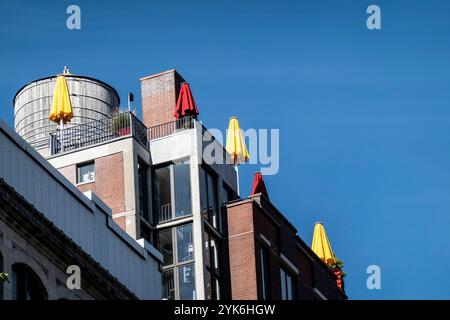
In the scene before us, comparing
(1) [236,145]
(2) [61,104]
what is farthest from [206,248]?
(2) [61,104]

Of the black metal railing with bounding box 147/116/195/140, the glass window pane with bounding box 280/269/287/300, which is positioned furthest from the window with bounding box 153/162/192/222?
the glass window pane with bounding box 280/269/287/300

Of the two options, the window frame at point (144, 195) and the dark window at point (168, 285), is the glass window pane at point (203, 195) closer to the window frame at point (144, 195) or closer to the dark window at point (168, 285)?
the window frame at point (144, 195)

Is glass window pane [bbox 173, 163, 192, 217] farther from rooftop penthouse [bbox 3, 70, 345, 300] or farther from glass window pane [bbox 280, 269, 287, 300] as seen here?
glass window pane [bbox 280, 269, 287, 300]

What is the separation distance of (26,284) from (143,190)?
2224cm

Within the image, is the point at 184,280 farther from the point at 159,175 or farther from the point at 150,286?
the point at 150,286

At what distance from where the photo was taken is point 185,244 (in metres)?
62.2

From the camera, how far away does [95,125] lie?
7188 centimetres

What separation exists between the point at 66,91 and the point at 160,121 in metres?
4.64

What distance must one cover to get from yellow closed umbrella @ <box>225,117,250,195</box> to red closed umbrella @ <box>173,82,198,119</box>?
3.05 metres

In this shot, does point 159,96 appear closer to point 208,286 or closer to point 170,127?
point 170,127

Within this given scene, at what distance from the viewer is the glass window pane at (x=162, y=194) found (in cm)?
6306

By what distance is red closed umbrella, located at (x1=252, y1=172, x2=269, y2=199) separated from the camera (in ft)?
224

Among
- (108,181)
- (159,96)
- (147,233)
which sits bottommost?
(147,233)

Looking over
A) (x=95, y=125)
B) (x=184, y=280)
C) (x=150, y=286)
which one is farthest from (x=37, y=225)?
(x=95, y=125)
